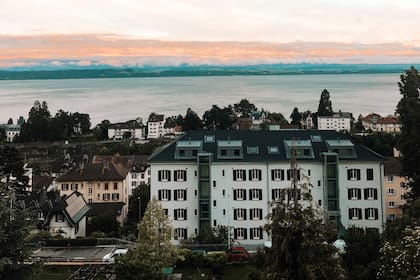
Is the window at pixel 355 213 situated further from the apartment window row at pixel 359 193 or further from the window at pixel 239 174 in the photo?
the window at pixel 239 174

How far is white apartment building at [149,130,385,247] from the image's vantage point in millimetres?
30422

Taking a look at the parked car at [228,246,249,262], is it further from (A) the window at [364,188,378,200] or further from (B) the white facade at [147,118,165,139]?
(B) the white facade at [147,118,165,139]

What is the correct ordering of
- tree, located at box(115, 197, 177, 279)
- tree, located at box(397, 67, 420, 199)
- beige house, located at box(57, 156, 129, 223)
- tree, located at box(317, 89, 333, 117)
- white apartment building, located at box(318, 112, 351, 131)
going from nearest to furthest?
tree, located at box(115, 197, 177, 279) → tree, located at box(397, 67, 420, 199) → beige house, located at box(57, 156, 129, 223) → white apartment building, located at box(318, 112, 351, 131) → tree, located at box(317, 89, 333, 117)

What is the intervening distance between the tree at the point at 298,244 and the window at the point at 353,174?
21.0 meters

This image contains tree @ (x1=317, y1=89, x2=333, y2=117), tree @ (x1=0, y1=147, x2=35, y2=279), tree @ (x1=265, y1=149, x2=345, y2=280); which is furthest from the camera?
tree @ (x1=317, y1=89, x2=333, y2=117)

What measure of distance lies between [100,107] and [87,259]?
17784 centimetres

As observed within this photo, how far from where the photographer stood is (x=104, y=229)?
3672cm

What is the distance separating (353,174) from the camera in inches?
1204

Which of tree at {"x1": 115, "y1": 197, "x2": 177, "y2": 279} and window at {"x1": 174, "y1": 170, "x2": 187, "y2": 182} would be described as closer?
tree at {"x1": 115, "y1": 197, "x2": 177, "y2": 279}

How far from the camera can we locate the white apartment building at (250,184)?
30422 mm

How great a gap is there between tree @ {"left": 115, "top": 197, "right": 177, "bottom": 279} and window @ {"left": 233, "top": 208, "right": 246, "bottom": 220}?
31.1 ft

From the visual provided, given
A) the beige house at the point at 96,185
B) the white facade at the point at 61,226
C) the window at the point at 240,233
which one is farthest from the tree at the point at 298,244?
the beige house at the point at 96,185

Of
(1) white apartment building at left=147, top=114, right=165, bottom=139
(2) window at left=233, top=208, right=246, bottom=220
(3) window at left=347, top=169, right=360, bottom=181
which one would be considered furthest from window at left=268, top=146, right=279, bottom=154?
(1) white apartment building at left=147, top=114, right=165, bottom=139

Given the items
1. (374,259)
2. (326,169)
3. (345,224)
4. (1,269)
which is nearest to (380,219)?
(345,224)
